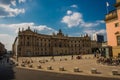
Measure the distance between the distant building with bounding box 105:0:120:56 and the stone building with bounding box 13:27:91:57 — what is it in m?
71.9

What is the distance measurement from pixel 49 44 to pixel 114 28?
8934 centimetres

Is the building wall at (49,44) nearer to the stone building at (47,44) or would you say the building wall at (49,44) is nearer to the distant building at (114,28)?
the stone building at (47,44)

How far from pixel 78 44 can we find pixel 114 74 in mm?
122591

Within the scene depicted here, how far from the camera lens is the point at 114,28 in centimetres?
3819

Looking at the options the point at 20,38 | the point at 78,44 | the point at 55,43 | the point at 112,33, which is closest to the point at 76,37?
the point at 78,44

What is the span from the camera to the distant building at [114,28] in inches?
1441

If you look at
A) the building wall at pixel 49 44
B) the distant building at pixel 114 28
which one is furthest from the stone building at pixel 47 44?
the distant building at pixel 114 28

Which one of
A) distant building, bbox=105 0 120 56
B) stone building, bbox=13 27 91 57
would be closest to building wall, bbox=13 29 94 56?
stone building, bbox=13 27 91 57

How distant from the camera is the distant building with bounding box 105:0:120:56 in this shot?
36.6 meters

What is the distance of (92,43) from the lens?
516ft

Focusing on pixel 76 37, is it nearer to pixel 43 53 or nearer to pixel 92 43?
pixel 92 43

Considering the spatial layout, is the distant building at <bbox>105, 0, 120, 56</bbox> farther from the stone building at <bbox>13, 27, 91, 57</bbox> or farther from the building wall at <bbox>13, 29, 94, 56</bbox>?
the building wall at <bbox>13, 29, 94, 56</bbox>

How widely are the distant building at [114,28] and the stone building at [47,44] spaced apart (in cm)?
7194

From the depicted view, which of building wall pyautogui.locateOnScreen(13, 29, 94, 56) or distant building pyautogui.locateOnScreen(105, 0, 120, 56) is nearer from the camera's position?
distant building pyautogui.locateOnScreen(105, 0, 120, 56)
